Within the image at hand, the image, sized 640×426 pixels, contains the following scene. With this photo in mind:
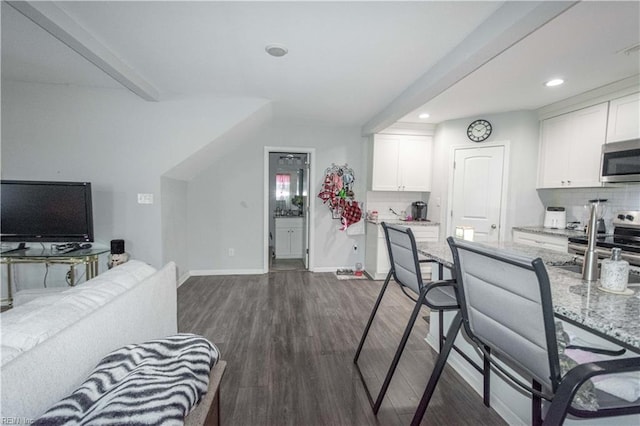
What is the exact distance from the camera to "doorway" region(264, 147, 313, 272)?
4582 millimetres

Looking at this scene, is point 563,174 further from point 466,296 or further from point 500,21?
point 466,296

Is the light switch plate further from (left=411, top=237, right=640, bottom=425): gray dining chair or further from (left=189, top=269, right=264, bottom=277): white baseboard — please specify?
(left=411, top=237, right=640, bottom=425): gray dining chair

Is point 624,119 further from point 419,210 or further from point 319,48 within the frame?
point 319,48

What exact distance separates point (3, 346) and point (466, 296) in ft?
5.16

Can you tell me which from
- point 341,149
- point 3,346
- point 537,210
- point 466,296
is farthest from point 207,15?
point 537,210

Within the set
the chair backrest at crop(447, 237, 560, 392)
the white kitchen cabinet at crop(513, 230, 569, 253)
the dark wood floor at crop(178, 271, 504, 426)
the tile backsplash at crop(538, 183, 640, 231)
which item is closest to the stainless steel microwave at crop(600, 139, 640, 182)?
the tile backsplash at crop(538, 183, 640, 231)

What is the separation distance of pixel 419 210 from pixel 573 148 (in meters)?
1.97

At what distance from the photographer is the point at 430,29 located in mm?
1888

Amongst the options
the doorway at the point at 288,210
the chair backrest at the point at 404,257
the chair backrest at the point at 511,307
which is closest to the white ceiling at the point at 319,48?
the chair backrest at the point at 404,257

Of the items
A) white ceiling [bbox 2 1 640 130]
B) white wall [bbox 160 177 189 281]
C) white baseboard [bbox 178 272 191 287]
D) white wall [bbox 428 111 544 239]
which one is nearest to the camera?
white ceiling [bbox 2 1 640 130]

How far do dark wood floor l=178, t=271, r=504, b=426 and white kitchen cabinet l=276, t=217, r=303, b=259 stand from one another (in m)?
1.75

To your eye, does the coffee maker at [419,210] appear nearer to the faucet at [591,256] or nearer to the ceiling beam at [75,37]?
the faucet at [591,256]

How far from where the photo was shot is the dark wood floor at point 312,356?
1680mm

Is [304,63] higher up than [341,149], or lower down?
higher up
